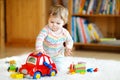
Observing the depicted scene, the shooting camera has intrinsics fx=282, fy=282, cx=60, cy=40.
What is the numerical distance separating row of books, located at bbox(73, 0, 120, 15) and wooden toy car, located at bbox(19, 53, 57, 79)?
147 centimetres

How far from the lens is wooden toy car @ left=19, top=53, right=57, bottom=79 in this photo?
1710mm

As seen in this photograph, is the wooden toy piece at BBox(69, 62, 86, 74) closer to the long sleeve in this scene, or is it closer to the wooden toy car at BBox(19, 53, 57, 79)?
the wooden toy car at BBox(19, 53, 57, 79)

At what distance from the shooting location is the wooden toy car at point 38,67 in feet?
5.61

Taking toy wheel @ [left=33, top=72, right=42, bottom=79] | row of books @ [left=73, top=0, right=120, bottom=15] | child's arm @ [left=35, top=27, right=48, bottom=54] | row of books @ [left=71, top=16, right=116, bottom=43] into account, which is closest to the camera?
toy wheel @ [left=33, top=72, right=42, bottom=79]

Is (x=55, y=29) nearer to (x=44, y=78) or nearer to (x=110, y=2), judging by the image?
(x=44, y=78)

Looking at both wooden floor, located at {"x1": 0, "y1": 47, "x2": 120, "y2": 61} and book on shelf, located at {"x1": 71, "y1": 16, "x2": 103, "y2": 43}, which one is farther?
book on shelf, located at {"x1": 71, "y1": 16, "x2": 103, "y2": 43}

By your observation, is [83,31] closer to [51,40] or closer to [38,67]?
[51,40]

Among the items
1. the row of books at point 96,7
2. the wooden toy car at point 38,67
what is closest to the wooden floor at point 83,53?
the row of books at point 96,7

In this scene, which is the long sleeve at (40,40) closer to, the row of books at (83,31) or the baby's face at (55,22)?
the baby's face at (55,22)

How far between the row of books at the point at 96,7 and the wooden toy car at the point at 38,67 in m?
1.47

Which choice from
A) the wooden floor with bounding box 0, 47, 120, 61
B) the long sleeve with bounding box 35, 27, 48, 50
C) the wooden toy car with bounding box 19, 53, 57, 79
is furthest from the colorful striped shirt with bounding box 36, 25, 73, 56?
the wooden floor with bounding box 0, 47, 120, 61

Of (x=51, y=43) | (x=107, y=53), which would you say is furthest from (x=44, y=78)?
(x=107, y=53)

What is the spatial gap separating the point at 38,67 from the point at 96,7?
1.63 meters

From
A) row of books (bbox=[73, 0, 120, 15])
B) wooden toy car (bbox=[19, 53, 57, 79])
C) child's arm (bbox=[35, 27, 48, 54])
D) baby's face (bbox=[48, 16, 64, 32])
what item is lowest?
wooden toy car (bbox=[19, 53, 57, 79])
